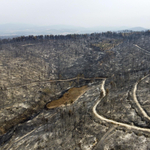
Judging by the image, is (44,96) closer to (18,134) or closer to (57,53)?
(18,134)

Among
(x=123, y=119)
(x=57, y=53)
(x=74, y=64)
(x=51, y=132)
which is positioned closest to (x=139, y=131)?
(x=123, y=119)

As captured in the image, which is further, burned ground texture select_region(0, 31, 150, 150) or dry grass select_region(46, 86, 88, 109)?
dry grass select_region(46, 86, 88, 109)

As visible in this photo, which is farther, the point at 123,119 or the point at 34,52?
the point at 34,52

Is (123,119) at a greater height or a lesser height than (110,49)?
lesser

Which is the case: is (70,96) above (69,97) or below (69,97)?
above

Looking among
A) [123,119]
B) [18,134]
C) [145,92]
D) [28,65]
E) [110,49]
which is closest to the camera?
[123,119]

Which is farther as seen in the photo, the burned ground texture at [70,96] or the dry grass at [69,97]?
the dry grass at [69,97]

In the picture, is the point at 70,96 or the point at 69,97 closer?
the point at 69,97

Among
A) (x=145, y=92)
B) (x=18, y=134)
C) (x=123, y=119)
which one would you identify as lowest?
(x=18, y=134)
